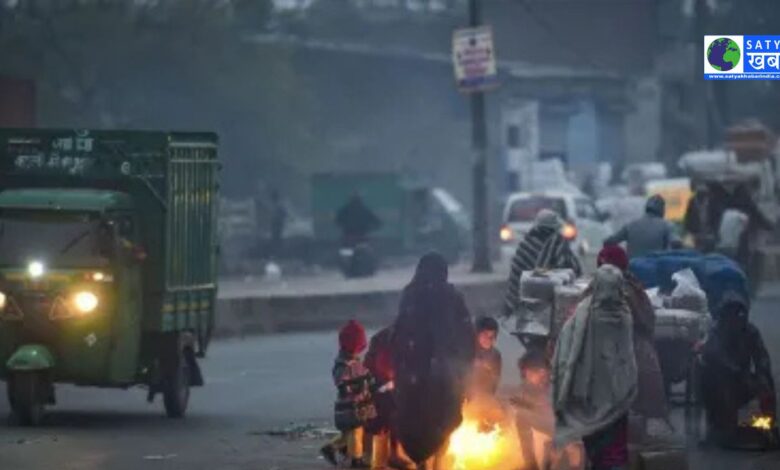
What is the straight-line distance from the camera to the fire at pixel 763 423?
53.6ft

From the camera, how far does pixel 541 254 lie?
64.2 ft

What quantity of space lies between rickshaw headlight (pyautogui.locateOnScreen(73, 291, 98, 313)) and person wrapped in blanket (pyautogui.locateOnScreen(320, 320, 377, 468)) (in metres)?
4.25

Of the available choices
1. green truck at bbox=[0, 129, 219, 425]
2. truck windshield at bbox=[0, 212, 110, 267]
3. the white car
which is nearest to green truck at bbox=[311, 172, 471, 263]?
the white car

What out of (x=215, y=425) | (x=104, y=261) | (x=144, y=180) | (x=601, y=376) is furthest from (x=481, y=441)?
(x=144, y=180)

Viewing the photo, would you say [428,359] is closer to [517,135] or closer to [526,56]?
[517,135]

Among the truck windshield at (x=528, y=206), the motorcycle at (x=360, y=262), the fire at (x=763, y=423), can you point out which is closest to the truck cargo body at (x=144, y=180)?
the fire at (x=763, y=423)

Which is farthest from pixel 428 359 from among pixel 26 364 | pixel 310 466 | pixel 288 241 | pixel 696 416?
pixel 288 241

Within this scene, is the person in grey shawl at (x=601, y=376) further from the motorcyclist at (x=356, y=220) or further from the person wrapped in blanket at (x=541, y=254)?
the motorcyclist at (x=356, y=220)

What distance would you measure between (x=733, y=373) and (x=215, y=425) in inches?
204

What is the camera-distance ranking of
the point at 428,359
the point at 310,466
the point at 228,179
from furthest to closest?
the point at 228,179
the point at 310,466
the point at 428,359

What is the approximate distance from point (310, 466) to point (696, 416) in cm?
357

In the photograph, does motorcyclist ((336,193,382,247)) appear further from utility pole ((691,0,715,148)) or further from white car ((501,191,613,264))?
utility pole ((691,0,715,148))

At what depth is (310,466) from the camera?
15648 millimetres

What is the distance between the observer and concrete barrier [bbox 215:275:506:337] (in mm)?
31117
